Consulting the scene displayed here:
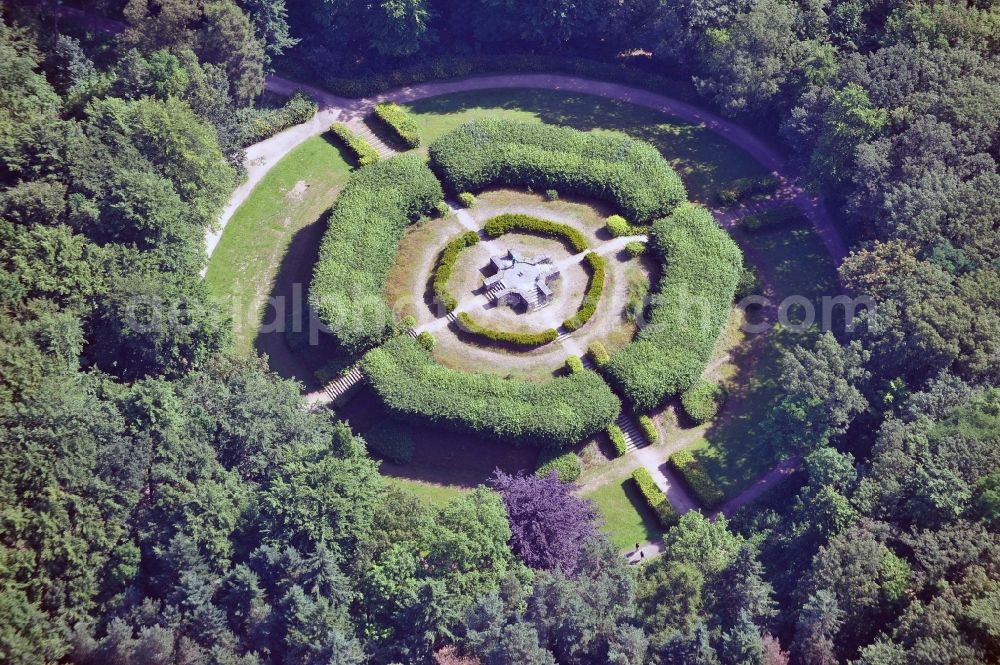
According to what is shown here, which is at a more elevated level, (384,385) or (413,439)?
(384,385)

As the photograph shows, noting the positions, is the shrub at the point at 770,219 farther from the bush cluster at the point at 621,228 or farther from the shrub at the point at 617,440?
the shrub at the point at 617,440

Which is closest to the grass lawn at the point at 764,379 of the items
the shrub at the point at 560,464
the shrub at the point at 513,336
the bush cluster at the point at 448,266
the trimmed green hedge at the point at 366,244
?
the shrub at the point at 560,464

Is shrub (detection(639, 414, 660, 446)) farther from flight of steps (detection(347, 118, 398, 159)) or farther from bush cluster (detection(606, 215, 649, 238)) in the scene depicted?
flight of steps (detection(347, 118, 398, 159))

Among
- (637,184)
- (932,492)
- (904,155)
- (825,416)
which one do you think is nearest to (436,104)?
(637,184)

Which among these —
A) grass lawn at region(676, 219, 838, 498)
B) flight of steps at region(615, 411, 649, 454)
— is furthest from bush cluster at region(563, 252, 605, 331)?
grass lawn at region(676, 219, 838, 498)

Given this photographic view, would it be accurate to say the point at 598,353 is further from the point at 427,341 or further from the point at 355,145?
the point at 355,145

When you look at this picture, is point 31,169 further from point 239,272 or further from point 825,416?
point 825,416
